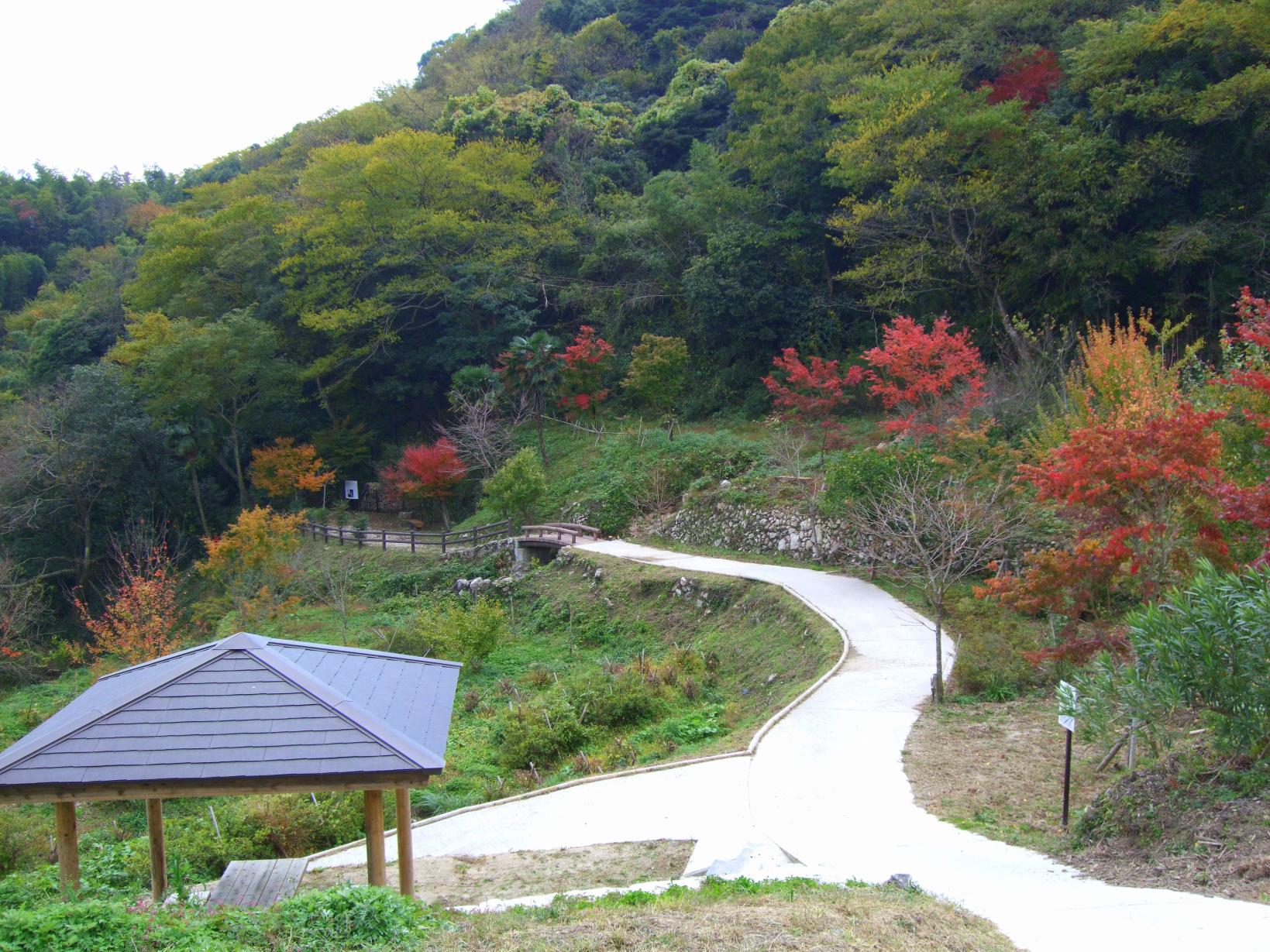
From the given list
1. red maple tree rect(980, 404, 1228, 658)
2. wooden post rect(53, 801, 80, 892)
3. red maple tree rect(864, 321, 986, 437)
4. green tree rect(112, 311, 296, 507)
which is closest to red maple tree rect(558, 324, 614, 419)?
green tree rect(112, 311, 296, 507)

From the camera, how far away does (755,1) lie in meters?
47.3

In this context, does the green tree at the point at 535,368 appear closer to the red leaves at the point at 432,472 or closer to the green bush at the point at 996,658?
the red leaves at the point at 432,472

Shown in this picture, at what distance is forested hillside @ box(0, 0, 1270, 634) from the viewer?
71.2ft

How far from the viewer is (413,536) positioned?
2811cm

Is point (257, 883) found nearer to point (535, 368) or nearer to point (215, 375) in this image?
point (535, 368)

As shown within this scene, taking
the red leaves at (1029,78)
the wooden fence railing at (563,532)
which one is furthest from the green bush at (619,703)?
the red leaves at (1029,78)

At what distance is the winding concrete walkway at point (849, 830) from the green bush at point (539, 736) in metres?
1.79

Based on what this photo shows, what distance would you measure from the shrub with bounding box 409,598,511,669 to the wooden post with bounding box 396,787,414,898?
417 inches

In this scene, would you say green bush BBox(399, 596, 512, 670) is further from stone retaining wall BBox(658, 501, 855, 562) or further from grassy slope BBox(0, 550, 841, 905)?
stone retaining wall BBox(658, 501, 855, 562)

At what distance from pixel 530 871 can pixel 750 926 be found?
10.7 ft

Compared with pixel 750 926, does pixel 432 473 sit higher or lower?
lower

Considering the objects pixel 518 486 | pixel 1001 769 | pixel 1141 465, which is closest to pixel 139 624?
pixel 518 486

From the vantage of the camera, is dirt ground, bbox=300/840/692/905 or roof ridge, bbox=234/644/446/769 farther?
dirt ground, bbox=300/840/692/905

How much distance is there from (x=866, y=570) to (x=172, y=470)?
2597cm
